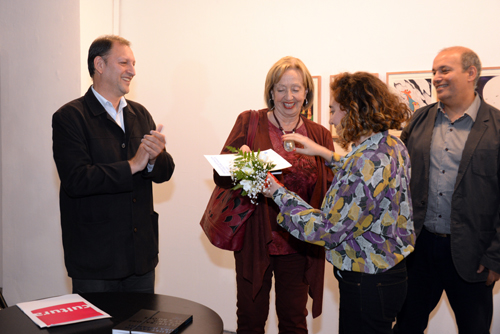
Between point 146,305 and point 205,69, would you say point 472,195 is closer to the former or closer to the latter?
point 146,305

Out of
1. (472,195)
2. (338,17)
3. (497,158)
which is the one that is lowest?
(472,195)

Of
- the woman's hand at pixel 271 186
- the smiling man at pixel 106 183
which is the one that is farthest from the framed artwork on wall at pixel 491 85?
the smiling man at pixel 106 183

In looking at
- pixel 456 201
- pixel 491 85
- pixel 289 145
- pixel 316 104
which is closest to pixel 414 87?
pixel 491 85

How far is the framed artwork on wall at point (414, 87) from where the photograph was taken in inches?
127

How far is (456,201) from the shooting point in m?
2.34

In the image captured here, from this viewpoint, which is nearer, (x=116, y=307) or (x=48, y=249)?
(x=116, y=307)

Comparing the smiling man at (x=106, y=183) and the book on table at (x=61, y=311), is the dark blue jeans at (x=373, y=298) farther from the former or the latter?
the smiling man at (x=106, y=183)

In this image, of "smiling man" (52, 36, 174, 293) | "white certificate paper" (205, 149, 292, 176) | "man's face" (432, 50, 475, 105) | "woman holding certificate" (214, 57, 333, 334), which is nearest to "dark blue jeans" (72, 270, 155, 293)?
"smiling man" (52, 36, 174, 293)

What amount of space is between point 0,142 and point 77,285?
279cm

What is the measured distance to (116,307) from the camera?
1.79m

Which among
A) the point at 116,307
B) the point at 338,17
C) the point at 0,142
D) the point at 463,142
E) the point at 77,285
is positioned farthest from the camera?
the point at 0,142

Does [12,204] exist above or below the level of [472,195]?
below

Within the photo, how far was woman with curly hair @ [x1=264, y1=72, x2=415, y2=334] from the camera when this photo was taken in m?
1.70

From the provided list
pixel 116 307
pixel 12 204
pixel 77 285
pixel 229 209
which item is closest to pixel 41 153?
pixel 12 204
